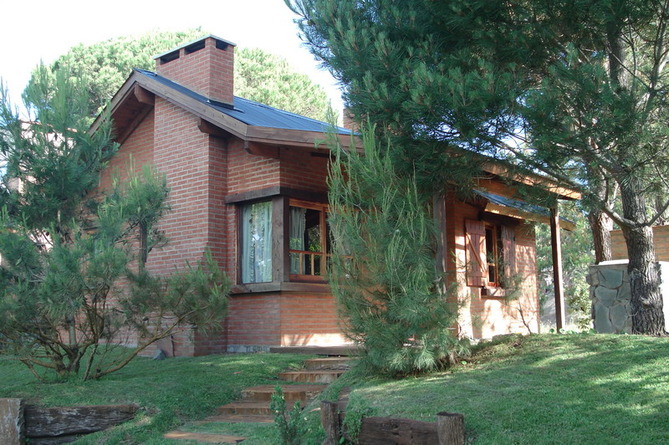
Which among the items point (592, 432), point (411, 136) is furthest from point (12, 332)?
point (592, 432)

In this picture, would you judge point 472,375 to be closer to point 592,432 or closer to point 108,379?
point 592,432

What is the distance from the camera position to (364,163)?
7617 mm

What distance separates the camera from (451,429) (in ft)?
17.5

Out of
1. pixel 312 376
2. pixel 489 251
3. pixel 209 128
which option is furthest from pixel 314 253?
pixel 489 251

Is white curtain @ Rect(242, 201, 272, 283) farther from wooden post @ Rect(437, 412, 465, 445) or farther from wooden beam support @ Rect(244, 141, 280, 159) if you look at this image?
wooden post @ Rect(437, 412, 465, 445)

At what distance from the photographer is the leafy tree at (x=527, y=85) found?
22.1 feet

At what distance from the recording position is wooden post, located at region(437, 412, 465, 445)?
210 inches

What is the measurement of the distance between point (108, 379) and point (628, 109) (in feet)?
22.9

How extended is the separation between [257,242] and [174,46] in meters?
25.8

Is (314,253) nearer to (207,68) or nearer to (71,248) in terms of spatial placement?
(207,68)

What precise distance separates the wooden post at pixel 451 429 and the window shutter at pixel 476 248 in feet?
27.2

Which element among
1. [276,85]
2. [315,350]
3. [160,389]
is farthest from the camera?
[276,85]

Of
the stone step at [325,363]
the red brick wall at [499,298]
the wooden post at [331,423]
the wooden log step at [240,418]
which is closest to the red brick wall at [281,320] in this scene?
the stone step at [325,363]

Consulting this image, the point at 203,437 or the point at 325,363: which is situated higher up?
the point at 325,363
